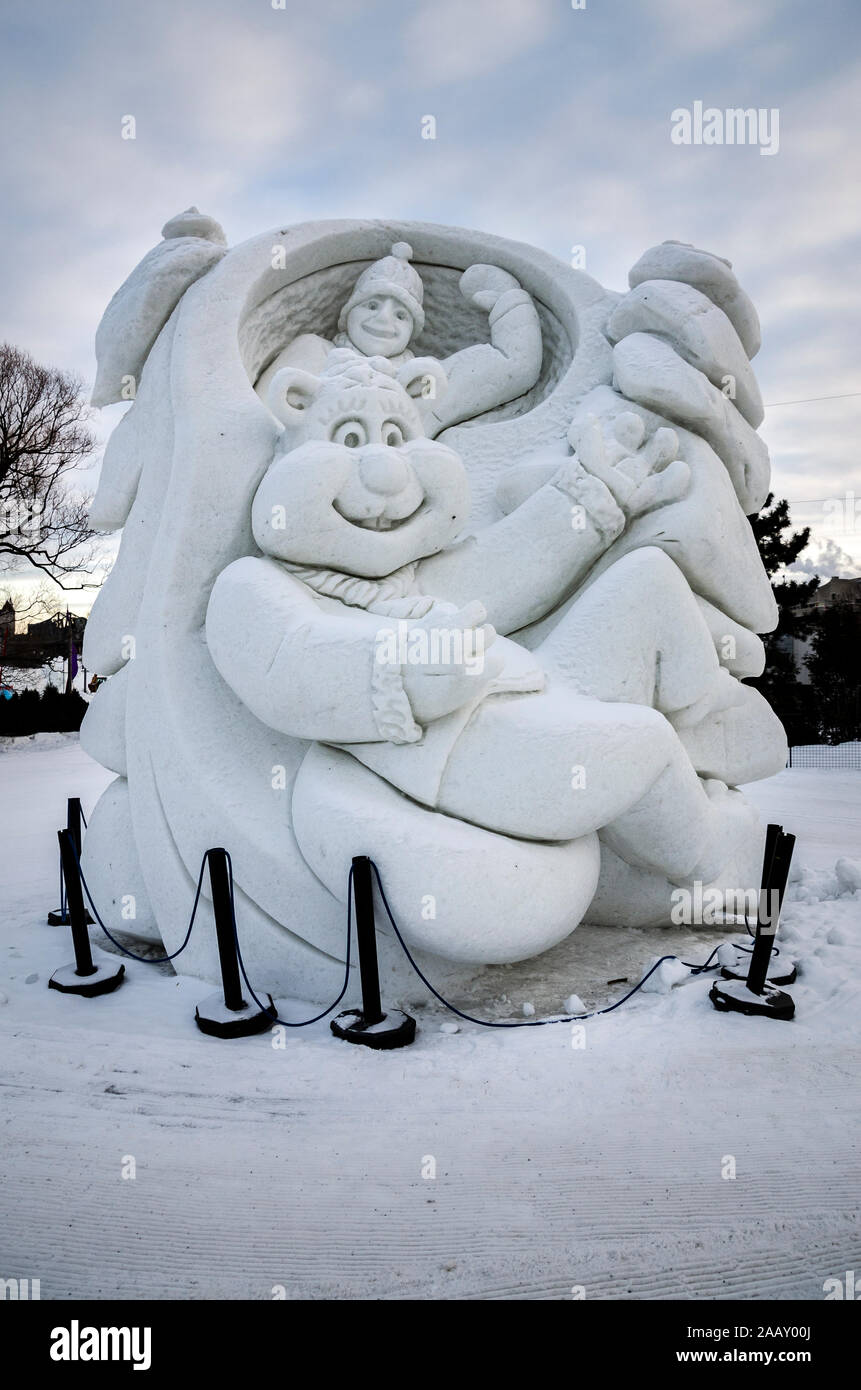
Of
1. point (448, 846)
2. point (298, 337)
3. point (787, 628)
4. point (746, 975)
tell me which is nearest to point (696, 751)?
point (746, 975)

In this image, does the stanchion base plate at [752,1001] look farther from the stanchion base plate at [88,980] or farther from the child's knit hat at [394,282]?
the child's knit hat at [394,282]

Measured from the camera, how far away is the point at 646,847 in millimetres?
3398

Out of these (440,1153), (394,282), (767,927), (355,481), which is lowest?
(440,1153)

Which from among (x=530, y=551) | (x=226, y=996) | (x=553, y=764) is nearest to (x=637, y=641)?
(x=530, y=551)

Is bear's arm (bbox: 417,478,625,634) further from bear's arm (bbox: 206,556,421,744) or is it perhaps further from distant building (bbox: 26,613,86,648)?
distant building (bbox: 26,613,86,648)

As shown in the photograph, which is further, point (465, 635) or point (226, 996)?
point (226, 996)

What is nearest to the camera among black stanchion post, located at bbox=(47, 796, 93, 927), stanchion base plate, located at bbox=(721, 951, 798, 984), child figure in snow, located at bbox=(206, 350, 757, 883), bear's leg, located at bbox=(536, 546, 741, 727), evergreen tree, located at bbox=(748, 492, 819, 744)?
child figure in snow, located at bbox=(206, 350, 757, 883)

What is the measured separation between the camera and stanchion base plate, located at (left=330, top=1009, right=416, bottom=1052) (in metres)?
2.68

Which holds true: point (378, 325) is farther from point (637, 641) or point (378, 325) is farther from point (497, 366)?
point (637, 641)

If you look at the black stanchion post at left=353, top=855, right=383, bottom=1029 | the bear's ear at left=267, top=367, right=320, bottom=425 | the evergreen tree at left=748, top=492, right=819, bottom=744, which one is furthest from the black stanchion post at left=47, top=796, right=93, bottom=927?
the evergreen tree at left=748, top=492, right=819, bottom=744

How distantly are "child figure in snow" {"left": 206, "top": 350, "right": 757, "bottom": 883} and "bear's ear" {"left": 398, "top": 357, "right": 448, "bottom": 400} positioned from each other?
0.02m

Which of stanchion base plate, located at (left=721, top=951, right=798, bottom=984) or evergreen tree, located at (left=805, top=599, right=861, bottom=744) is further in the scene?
evergreen tree, located at (left=805, top=599, right=861, bottom=744)

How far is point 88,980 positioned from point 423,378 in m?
2.59

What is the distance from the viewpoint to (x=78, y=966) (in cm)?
334
